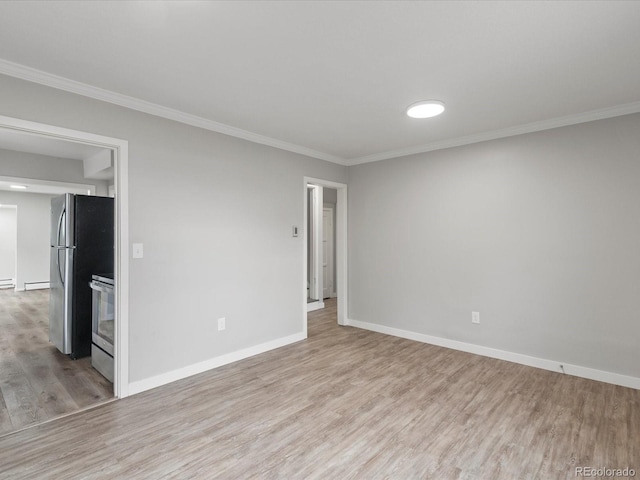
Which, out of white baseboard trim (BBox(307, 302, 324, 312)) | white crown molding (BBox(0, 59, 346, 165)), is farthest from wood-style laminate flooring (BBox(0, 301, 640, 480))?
white baseboard trim (BBox(307, 302, 324, 312))

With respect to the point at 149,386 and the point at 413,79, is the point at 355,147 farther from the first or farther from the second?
the point at 149,386

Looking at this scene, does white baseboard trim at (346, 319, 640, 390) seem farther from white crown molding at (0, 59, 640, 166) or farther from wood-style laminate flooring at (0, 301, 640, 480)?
white crown molding at (0, 59, 640, 166)

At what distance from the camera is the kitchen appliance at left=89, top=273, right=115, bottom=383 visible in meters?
3.00

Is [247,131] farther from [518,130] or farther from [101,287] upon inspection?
[518,130]

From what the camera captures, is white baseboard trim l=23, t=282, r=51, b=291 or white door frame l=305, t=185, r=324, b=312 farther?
white baseboard trim l=23, t=282, r=51, b=291

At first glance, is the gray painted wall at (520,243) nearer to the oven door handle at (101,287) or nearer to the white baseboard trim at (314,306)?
the white baseboard trim at (314,306)

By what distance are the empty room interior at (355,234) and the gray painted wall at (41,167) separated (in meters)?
0.04

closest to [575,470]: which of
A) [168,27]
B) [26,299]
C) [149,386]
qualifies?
[149,386]

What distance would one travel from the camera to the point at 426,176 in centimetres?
413

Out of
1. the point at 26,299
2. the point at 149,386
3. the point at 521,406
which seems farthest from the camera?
the point at 26,299

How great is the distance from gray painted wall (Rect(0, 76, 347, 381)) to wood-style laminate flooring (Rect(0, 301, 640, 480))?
1.52 feet

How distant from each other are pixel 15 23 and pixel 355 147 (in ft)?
10.5

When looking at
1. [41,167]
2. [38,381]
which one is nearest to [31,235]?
[41,167]
